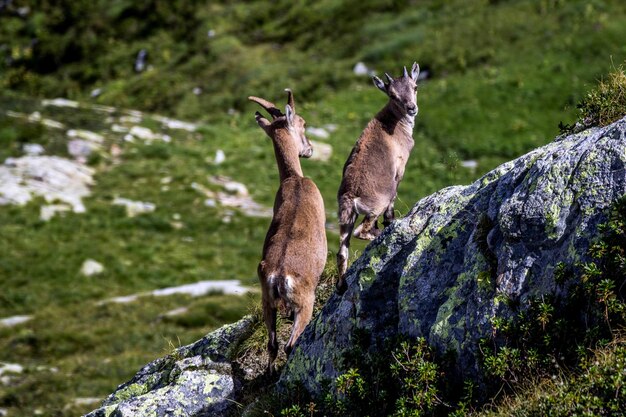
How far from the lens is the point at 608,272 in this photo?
834cm

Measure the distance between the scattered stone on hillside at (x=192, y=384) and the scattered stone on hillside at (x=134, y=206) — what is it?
23.7 meters

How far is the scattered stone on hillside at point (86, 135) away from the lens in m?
43.1

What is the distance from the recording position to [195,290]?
3103cm

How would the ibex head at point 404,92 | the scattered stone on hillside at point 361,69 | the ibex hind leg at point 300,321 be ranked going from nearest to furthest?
the ibex hind leg at point 300,321 → the ibex head at point 404,92 → the scattered stone on hillside at point 361,69

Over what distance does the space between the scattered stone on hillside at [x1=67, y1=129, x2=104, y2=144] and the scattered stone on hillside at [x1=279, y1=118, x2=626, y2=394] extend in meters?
34.7

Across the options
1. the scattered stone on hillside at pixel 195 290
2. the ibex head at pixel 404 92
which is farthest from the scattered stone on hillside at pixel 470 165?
the ibex head at pixel 404 92

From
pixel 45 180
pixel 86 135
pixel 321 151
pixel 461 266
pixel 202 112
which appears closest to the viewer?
pixel 461 266

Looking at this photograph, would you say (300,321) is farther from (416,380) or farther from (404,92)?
(404,92)

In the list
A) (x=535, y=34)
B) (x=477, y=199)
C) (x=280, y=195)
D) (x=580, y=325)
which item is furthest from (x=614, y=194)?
(x=535, y=34)

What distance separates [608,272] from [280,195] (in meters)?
6.28

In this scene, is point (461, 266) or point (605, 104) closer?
point (461, 266)

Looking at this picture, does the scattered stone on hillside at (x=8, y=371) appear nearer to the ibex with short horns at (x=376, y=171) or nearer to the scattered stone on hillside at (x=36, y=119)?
the ibex with short horns at (x=376, y=171)

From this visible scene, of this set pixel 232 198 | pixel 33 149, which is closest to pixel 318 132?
pixel 232 198

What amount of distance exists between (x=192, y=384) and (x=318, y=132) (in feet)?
110
